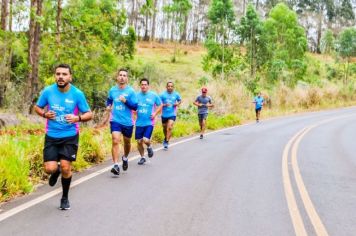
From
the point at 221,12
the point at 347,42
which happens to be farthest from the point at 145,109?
the point at 347,42

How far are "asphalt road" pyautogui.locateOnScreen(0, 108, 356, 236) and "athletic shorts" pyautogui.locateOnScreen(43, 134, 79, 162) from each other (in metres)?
0.69

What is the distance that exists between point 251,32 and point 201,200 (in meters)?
37.6

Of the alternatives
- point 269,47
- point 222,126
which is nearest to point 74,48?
point 222,126

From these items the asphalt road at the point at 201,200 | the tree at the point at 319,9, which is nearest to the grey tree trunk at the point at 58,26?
the asphalt road at the point at 201,200

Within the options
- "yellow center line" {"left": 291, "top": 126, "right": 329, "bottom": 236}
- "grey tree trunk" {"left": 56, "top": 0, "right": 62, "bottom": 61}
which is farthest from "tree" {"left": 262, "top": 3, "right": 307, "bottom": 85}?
"yellow center line" {"left": 291, "top": 126, "right": 329, "bottom": 236}

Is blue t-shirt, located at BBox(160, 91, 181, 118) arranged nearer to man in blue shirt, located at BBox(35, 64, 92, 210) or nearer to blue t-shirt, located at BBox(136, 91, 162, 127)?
blue t-shirt, located at BBox(136, 91, 162, 127)

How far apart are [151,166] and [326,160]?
5.34m

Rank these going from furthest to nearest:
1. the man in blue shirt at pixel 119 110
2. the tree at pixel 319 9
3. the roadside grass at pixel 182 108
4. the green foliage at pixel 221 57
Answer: the tree at pixel 319 9, the green foliage at pixel 221 57, the man in blue shirt at pixel 119 110, the roadside grass at pixel 182 108

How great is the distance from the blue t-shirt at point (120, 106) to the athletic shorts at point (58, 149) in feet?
9.18

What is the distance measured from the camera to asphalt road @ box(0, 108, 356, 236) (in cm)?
600

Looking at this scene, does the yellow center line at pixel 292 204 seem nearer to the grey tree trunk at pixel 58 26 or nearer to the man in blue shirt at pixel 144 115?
the man in blue shirt at pixel 144 115

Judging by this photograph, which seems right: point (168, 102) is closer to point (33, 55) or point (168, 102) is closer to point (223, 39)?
point (33, 55)

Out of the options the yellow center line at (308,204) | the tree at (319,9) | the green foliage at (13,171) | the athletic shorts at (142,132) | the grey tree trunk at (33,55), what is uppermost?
the tree at (319,9)

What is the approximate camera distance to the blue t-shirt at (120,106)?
936 cm
